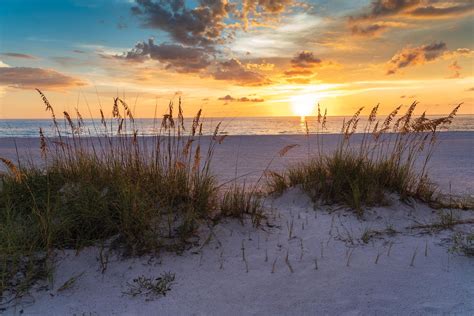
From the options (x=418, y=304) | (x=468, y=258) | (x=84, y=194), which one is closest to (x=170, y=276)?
(x=84, y=194)

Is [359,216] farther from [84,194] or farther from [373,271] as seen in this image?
[84,194]

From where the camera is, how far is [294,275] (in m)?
3.58

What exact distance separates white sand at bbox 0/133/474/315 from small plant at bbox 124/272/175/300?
0.06 meters

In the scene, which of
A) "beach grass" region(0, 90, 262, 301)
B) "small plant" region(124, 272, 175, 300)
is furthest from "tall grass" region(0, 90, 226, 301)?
"small plant" region(124, 272, 175, 300)

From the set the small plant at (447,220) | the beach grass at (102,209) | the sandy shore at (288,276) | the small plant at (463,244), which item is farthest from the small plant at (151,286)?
the small plant at (447,220)

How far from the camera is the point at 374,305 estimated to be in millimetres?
3098

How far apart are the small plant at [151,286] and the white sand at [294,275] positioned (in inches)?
2.5

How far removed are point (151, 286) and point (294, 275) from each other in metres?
1.33

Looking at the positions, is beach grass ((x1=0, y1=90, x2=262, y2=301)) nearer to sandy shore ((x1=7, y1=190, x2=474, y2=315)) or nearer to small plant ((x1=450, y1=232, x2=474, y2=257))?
sandy shore ((x1=7, y1=190, x2=474, y2=315))

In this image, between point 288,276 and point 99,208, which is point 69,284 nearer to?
point 99,208

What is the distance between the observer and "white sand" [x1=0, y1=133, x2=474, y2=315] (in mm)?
3146

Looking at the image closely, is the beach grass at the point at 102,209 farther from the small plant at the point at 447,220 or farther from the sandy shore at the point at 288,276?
the small plant at the point at 447,220

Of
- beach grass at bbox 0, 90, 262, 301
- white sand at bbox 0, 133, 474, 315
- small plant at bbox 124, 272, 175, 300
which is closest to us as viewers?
white sand at bbox 0, 133, 474, 315

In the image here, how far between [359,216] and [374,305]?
1.79m
